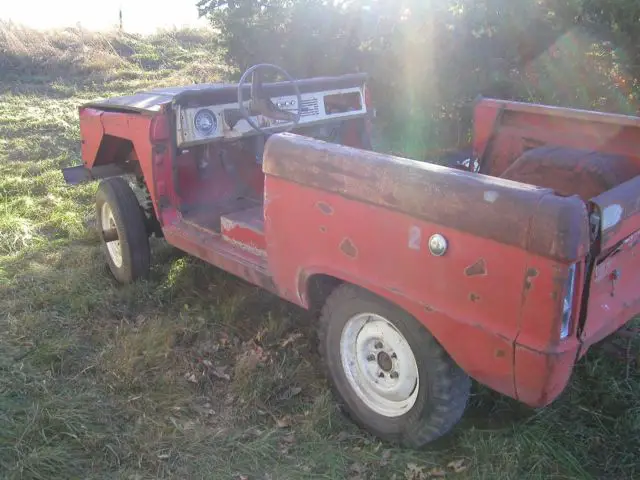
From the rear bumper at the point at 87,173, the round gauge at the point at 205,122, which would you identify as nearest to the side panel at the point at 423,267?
the round gauge at the point at 205,122

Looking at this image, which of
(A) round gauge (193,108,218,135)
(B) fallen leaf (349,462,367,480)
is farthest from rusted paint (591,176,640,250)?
(A) round gauge (193,108,218,135)

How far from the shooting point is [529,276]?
2.09 metres

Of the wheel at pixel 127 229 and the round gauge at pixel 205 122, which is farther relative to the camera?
the wheel at pixel 127 229

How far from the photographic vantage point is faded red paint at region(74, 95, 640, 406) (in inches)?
82.0

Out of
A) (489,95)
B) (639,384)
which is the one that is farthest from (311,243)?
(489,95)

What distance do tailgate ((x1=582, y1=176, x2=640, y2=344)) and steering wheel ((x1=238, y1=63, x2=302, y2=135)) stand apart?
7.37 ft

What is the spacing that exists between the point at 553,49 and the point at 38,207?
5.41 m

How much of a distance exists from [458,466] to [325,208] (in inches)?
49.6

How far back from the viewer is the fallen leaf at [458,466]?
2.67 metres

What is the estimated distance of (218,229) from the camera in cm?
410

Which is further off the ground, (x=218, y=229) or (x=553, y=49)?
(x=553, y=49)

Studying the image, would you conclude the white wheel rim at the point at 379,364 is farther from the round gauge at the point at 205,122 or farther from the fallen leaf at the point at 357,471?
the round gauge at the point at 205,122

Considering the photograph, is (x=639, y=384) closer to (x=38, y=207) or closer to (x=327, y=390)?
(x=327, y=390)

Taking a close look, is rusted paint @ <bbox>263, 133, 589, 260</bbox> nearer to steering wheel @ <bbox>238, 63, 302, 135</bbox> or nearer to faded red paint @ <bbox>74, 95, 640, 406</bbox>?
faded red paint @ <bbox>74, 95, 640, 406</bbox>
